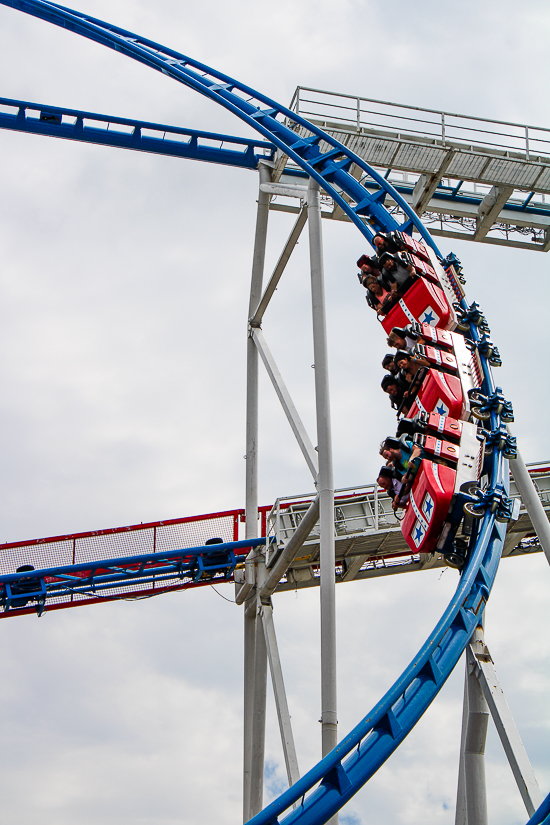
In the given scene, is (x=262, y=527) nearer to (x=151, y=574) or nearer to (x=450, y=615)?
(x=151, y=574)

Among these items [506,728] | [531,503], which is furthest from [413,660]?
[531,503]

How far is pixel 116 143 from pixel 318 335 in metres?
5.32

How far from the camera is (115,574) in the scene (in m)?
15.5

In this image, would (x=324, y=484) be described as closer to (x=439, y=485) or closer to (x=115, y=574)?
(x=439, y=485)

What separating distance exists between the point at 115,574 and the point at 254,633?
282 cm

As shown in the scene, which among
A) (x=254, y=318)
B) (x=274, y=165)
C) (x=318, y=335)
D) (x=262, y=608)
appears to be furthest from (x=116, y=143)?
(x=262, y=608)

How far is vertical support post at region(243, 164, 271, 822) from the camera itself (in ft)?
42.1

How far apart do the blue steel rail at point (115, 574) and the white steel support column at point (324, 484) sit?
419 cm

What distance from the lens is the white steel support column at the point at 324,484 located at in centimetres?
991

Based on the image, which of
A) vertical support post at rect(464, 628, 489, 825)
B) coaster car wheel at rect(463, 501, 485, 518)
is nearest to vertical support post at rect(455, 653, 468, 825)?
vertical support post at rect(464, 628, 489, 825)

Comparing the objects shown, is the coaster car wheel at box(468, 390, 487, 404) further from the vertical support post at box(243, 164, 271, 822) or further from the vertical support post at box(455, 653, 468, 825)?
the vertical support post at box(243, 164, 271, 822)

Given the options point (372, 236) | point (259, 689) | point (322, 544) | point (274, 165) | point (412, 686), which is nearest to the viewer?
point (412, 686)

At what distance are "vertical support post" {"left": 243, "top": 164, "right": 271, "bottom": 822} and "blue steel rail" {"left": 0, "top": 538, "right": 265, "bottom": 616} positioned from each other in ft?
3.14

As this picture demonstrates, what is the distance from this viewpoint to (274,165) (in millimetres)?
14633
